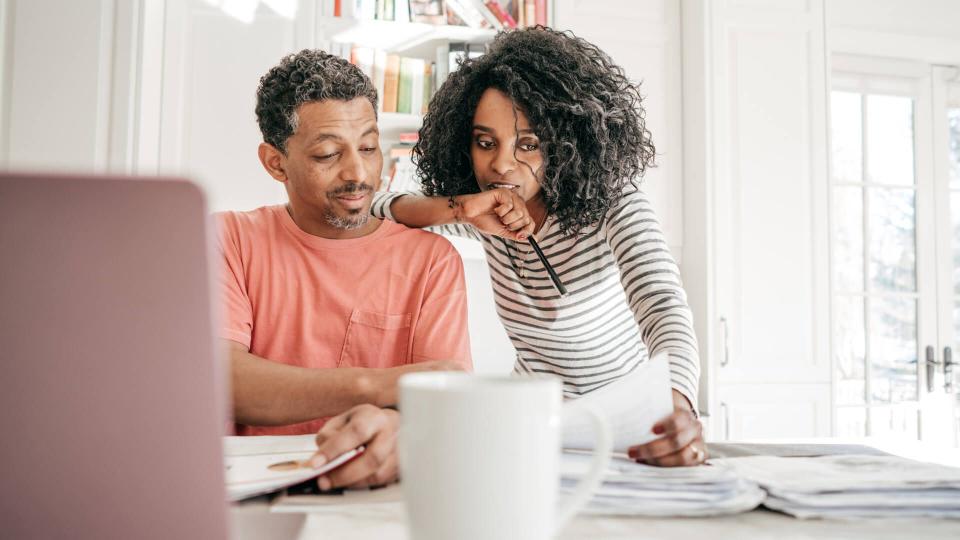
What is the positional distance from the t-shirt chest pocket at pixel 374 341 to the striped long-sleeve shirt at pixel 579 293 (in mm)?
274

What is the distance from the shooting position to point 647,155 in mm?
1548

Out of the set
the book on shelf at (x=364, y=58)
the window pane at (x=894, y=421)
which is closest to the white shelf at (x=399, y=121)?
the book on shelf at (x=364, y=58)

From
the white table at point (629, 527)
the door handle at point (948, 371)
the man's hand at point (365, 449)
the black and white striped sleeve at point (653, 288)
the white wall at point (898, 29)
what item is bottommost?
the door handle at point (948, 371)

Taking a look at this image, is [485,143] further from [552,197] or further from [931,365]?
[931,365]

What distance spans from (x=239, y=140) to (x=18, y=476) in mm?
2433

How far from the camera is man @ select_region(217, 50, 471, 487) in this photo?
1.28 metres

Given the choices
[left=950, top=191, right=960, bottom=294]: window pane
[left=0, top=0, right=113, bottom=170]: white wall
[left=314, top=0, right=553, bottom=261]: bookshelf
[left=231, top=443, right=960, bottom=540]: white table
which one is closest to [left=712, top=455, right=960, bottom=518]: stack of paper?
[left=231, top=443, right=960, bottom=540]: white table

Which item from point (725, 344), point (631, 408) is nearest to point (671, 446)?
point (631, 408)

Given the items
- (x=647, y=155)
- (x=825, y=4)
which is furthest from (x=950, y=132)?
(x=647, y=155)

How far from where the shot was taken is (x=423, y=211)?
141 cm

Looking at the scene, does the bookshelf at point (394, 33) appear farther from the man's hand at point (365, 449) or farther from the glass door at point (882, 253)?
the man's hand at point (365, 449)

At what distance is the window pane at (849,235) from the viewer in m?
3.33

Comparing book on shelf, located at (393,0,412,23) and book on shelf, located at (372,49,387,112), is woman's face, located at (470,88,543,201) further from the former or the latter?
book on shelf, located at (393,0,412,23)

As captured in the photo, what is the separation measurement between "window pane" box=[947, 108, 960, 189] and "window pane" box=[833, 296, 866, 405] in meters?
0.81
